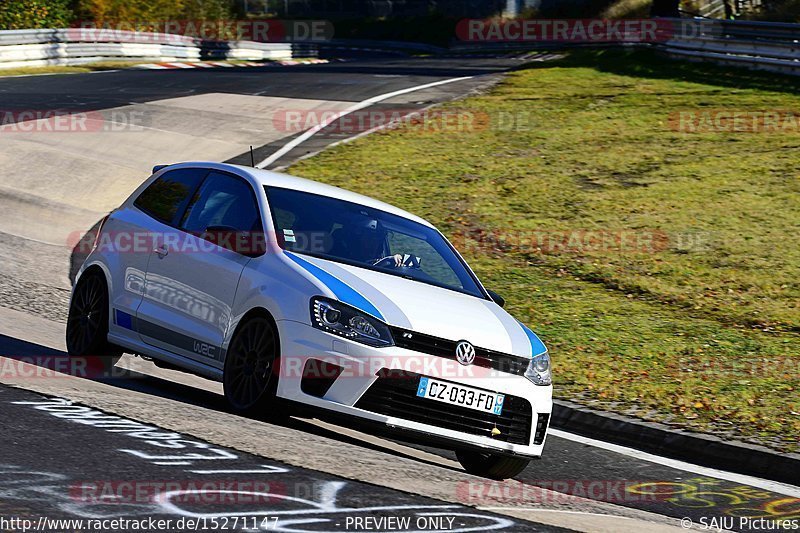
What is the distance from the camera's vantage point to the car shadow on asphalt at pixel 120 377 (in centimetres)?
787

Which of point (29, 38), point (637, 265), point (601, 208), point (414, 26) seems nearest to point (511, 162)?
point (601, 208)

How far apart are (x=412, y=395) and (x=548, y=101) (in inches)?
769

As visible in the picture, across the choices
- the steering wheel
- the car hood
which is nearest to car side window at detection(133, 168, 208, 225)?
the car hood

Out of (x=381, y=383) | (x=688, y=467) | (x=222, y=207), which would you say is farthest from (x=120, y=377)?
(x=688, y=467)

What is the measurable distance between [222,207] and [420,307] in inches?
76.7

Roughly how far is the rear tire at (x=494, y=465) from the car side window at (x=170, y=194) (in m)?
2.80

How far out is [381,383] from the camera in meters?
7.03

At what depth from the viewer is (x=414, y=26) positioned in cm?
6662

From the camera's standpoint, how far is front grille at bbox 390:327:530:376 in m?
7.09

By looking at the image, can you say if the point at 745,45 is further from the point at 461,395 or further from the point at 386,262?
the point at 461,395

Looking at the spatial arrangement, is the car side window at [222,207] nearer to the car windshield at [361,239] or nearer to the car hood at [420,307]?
the car windshield at [361,239]

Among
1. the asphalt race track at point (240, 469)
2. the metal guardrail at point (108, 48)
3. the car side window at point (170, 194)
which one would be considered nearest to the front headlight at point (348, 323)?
the asphalt race track at point (240, 469)

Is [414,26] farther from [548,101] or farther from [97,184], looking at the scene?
[97,184]

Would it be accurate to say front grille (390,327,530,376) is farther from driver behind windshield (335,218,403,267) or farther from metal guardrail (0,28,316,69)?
metal guardrail (0,28,316,69)
